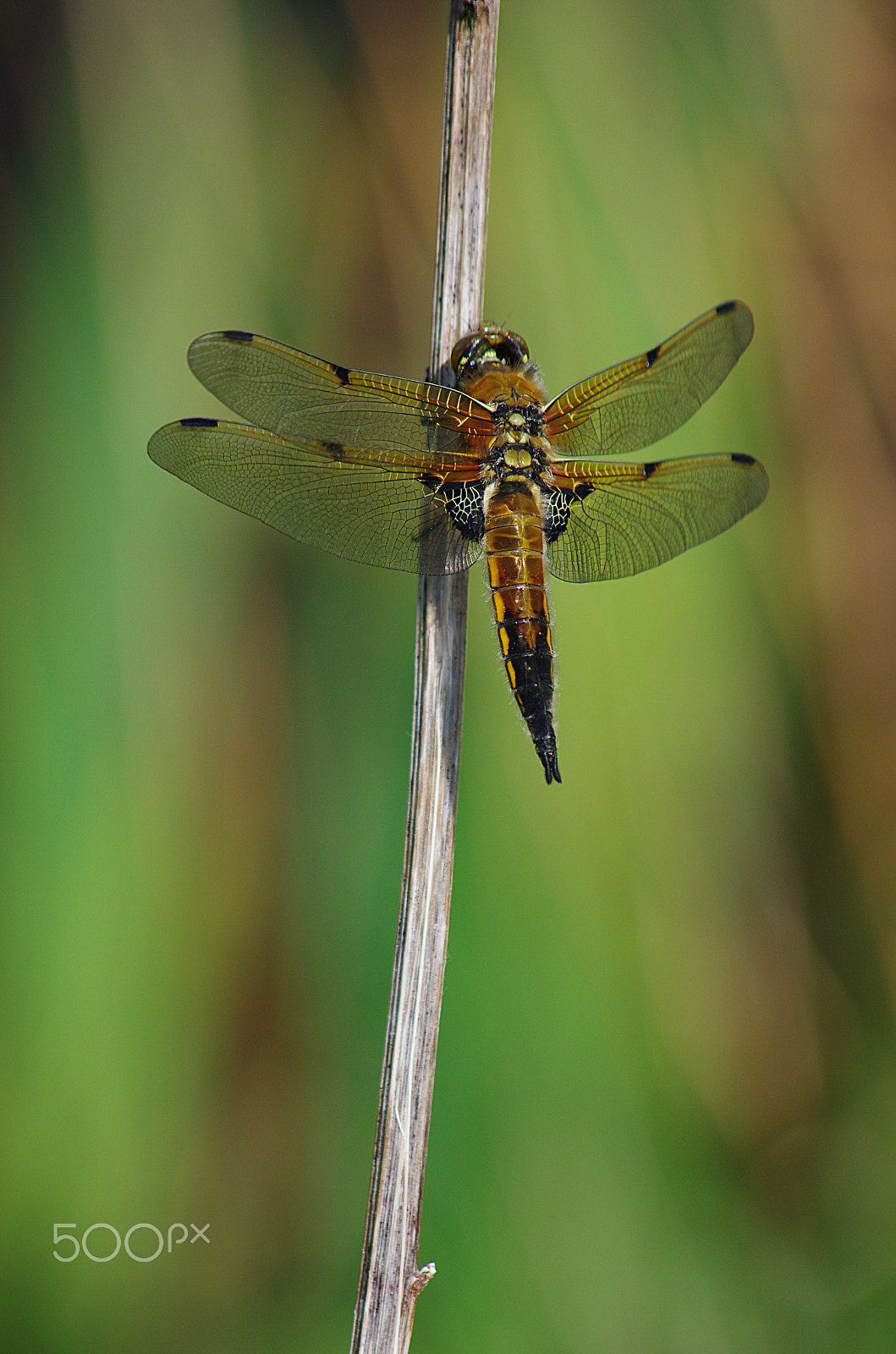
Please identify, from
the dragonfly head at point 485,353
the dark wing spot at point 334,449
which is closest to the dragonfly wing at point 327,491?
the dark wing spot at point 334,449

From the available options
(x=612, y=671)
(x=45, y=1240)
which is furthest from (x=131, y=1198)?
(x=612, y=671)

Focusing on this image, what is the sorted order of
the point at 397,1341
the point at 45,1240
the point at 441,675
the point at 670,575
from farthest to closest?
the point at 670,575
the point at 45,1240
the point at 441,675
the point at 397,1341

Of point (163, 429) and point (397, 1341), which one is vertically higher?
point (163, 429)

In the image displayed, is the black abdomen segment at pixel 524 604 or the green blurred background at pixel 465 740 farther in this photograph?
the green blurred background at pixel 465 740

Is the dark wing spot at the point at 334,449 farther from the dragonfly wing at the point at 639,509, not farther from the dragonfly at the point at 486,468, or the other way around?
the dragonfly wing at the point at 639,509

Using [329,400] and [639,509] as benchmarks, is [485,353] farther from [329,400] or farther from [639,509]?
[639,509]

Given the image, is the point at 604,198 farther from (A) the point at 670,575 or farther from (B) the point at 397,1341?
(B) the point at 397,1341

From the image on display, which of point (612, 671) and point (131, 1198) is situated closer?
point (131, 1198)
